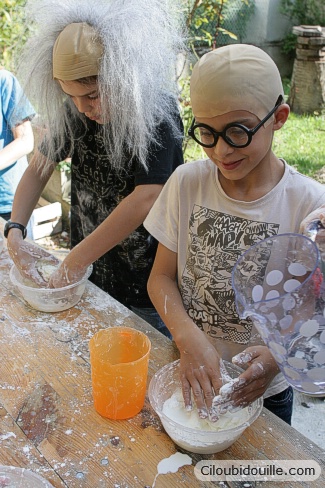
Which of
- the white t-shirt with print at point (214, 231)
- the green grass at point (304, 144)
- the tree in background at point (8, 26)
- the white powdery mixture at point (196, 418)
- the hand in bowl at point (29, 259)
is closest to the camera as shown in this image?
the white powdery mixture at point (196, 418)

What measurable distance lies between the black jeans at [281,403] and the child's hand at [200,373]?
411mm

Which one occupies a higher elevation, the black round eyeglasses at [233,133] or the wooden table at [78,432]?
the black round eyeglasses at [233,133]

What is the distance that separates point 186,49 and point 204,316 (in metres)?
1.08

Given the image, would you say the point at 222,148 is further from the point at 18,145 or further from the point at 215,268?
the point at 18,145

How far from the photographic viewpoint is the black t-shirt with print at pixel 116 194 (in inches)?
76.9

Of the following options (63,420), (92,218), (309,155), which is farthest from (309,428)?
(309,155)

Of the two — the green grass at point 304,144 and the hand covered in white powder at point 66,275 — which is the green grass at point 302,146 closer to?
the green grass at point 304,144

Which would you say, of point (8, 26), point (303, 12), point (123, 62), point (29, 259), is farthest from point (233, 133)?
point (303, 12)

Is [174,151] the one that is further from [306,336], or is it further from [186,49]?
[306,336]

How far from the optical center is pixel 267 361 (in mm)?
1308

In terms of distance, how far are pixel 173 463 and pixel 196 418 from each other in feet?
0.42

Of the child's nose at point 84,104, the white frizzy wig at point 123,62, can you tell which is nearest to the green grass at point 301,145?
the white frizzy wig at point 123,62

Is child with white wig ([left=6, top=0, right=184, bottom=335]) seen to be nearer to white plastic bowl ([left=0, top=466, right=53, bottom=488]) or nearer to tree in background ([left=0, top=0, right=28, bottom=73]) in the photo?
white plastic bowl ([left=0, top=466, right=53, bottom=488])

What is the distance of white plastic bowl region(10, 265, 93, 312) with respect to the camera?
184 centimetres
